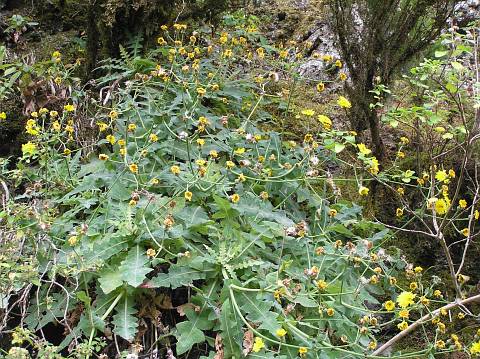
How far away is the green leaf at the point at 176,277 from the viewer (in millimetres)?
2292

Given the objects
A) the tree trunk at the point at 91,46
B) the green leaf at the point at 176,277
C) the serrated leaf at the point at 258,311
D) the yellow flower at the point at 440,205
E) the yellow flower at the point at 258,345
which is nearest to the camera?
the yellow flower at the point at 258,345

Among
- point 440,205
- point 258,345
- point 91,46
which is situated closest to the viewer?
point 258,345

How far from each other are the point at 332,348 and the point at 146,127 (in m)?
1.59

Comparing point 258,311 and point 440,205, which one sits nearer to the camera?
point 258,311

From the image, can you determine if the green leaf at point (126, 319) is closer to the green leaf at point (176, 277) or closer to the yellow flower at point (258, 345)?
the green leaf at point (176, 277)

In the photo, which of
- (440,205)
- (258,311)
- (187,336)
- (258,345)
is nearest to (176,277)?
(187,336)

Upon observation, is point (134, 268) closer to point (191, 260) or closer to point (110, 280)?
point (110, 280)

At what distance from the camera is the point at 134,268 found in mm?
2258

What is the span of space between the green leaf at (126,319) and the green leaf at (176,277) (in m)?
0.13

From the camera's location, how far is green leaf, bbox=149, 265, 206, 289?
90.3 inches

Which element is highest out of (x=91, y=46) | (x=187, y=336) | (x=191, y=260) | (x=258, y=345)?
(x=91, y=46)

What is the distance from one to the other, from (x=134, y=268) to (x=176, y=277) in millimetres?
187

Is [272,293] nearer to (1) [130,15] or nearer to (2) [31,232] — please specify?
(2) [31,232]

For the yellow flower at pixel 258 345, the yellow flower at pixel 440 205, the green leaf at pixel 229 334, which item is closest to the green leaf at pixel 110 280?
the green leaf at pixel 229 334
